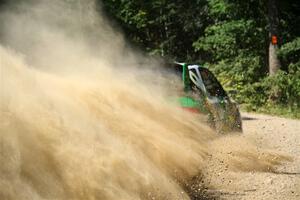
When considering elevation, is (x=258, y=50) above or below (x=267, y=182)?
above

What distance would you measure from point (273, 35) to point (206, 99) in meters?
13.2

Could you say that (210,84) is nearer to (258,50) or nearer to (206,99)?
(206,99)

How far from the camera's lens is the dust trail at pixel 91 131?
5.07m

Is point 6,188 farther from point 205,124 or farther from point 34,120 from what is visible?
point 205,124

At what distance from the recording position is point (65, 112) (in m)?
5.81

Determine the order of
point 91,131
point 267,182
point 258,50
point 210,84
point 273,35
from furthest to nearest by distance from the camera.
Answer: point 258,50
point 273,35
point 210,84
point 267,182
point 91,131

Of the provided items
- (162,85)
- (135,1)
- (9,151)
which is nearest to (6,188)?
(9,151)

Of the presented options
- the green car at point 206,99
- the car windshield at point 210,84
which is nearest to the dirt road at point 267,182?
the green car at point 206,99

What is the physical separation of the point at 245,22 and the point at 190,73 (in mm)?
14424

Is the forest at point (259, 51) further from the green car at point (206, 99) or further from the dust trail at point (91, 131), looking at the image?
the dust trail at point (91, 131)

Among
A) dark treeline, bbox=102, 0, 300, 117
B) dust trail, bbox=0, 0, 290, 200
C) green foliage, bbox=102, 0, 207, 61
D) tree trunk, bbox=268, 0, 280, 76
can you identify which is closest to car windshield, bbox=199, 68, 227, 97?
dust trail, bbox=0, 0, 290, 200

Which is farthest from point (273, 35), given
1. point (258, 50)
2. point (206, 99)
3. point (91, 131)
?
point (91, 131)

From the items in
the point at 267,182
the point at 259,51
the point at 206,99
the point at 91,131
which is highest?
the point at 259,51

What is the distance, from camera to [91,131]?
5867 millimetres
